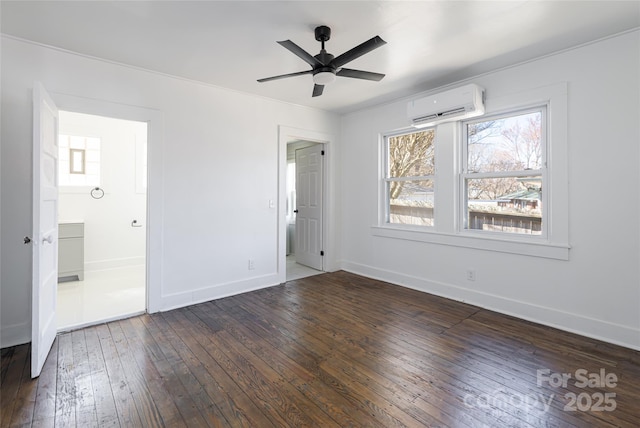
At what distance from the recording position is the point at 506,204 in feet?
11.0

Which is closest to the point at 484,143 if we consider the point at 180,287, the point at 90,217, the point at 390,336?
the point at 390,336

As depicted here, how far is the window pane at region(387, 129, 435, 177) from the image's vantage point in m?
4.08

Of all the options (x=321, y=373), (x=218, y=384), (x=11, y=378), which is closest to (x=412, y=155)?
(x=321, y=373)

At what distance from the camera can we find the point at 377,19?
7.59 feet

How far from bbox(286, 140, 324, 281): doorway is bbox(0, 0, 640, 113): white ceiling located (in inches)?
86.1

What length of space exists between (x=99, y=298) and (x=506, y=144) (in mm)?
5041

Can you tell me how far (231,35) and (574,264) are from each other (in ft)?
12.1

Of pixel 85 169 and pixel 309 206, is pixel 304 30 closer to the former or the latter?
pixel 309 206

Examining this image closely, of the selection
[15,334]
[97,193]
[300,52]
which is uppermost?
[300,52]

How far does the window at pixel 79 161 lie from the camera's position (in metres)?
4.61

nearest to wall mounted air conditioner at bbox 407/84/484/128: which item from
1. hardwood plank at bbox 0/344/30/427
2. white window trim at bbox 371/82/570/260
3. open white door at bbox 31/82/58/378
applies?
white window trim at bbox 371/82/570/260

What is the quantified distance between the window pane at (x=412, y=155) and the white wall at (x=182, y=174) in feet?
4.25

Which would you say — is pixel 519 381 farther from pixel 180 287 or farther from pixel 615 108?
pixel 180 287

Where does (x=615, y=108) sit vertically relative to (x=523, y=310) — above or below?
above
